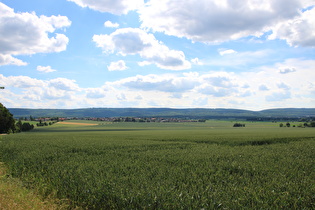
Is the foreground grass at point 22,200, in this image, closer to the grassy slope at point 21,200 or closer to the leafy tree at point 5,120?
the grassy slope at point 21,200

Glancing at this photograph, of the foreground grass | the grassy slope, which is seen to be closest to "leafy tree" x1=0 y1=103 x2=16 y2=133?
the grassy slope

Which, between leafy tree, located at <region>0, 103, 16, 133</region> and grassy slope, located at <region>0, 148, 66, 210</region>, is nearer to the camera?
grassy slope, located at <region>0, 148, 66, 210</region>

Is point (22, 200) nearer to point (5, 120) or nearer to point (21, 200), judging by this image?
point (21, 200)

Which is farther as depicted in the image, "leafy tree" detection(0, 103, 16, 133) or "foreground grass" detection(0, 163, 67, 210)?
"leafy tree" detection(0, 103, 16, 133)

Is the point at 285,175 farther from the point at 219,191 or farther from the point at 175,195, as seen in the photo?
the point at 175,195

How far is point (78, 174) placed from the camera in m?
15.1

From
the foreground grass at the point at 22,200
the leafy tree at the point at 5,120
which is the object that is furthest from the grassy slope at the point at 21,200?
the leafy tree at the point at 5,120

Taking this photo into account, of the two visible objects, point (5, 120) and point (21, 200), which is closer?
point (21, 200)

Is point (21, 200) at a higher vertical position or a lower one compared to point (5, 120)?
lower

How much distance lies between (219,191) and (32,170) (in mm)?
13922

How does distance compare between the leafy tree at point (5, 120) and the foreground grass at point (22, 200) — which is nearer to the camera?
the foreground grass at point (22, 200)

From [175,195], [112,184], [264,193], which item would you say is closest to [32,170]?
[112,184]

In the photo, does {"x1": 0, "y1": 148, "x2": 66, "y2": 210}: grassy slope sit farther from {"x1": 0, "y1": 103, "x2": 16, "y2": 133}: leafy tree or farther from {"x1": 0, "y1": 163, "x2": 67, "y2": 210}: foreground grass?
{"x1": 0, "y1": 103, "x2": 16, "y2": 133}: leafy tree

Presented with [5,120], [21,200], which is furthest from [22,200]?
[5,120]
